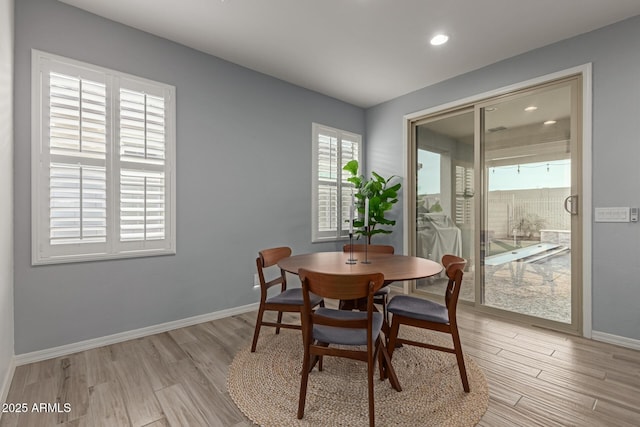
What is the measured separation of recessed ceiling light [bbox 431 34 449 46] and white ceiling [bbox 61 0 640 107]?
0.05m

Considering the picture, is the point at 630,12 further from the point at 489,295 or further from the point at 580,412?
the point at 580,412

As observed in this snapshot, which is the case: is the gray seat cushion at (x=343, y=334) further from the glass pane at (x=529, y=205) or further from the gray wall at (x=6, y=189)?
the glass pane at (x=529, y=205)

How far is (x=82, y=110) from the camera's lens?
245cm

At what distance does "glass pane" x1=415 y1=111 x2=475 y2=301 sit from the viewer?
3.67m

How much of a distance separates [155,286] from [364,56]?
3.20m

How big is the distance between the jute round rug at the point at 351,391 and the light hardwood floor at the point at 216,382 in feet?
0.26

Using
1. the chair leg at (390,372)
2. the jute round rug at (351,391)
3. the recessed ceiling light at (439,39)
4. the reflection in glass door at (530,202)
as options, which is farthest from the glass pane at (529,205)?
the chair leg at (390,372)

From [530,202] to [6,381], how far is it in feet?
15.2

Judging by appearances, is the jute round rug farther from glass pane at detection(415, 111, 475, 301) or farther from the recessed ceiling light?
the recessed ceiling light

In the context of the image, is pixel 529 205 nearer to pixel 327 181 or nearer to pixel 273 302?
pixel 327 181

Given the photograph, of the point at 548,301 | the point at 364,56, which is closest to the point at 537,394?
the point at 548,301

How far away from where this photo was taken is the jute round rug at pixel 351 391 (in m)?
1.65

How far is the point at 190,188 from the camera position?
3.04m

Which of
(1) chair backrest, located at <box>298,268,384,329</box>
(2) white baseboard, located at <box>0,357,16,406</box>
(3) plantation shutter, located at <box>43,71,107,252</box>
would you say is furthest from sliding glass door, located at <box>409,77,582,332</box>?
(2) white baseboard, located at <box>0,357,16,406</box>
